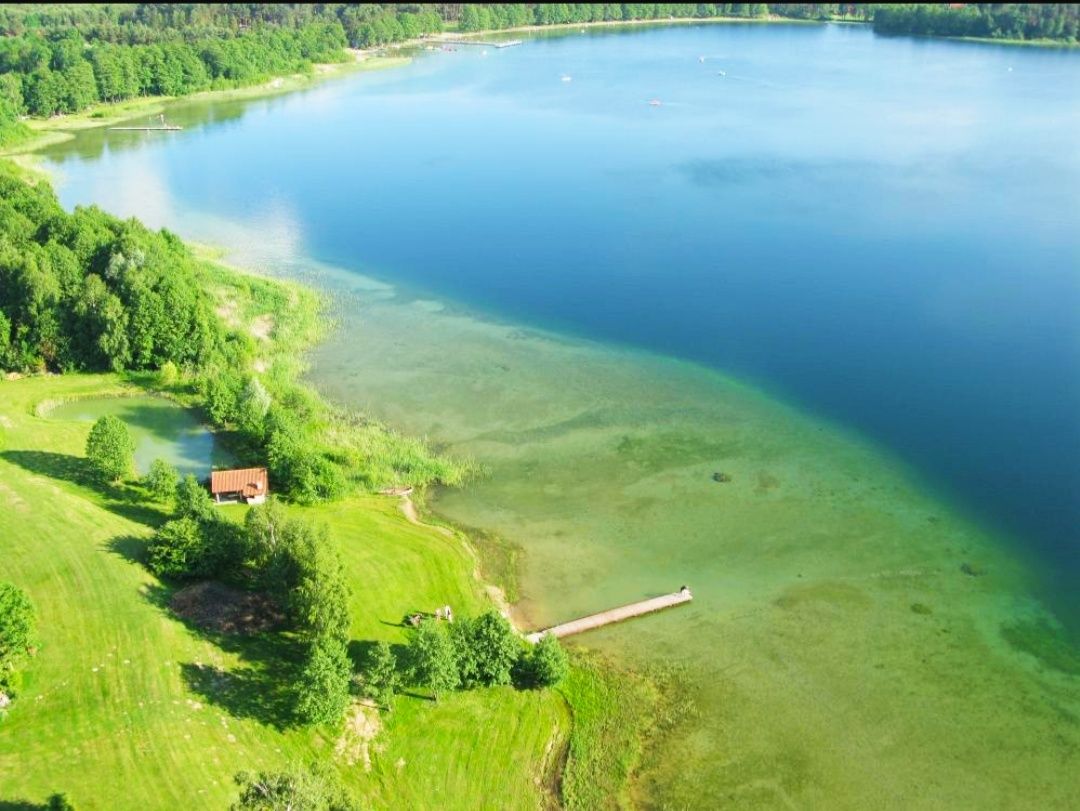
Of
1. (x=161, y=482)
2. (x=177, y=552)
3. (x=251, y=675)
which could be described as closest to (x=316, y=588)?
(x=251, y=675)

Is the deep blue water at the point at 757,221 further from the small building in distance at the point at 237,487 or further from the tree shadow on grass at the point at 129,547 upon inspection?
the tree shadow on grass at the point at 129,547

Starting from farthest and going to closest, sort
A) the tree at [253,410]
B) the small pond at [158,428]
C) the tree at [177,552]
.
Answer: the small pond at [158,428]
the tree at [253,410]
the tree at [177,552]

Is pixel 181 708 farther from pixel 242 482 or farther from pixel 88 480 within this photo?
pixel 88 480

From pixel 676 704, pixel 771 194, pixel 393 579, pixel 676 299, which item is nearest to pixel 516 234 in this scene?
pixel 676 299

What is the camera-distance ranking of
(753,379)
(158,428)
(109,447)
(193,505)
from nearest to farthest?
(193,505)
(109,447)
(158,428)
(753,379)

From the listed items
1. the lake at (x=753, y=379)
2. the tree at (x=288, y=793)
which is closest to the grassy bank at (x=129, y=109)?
the lake at (x=753, y=379)

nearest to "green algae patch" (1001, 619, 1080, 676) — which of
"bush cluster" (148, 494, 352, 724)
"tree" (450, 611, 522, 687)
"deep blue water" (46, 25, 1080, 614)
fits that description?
"deep blue water" (46, 25, 1080, 614)
